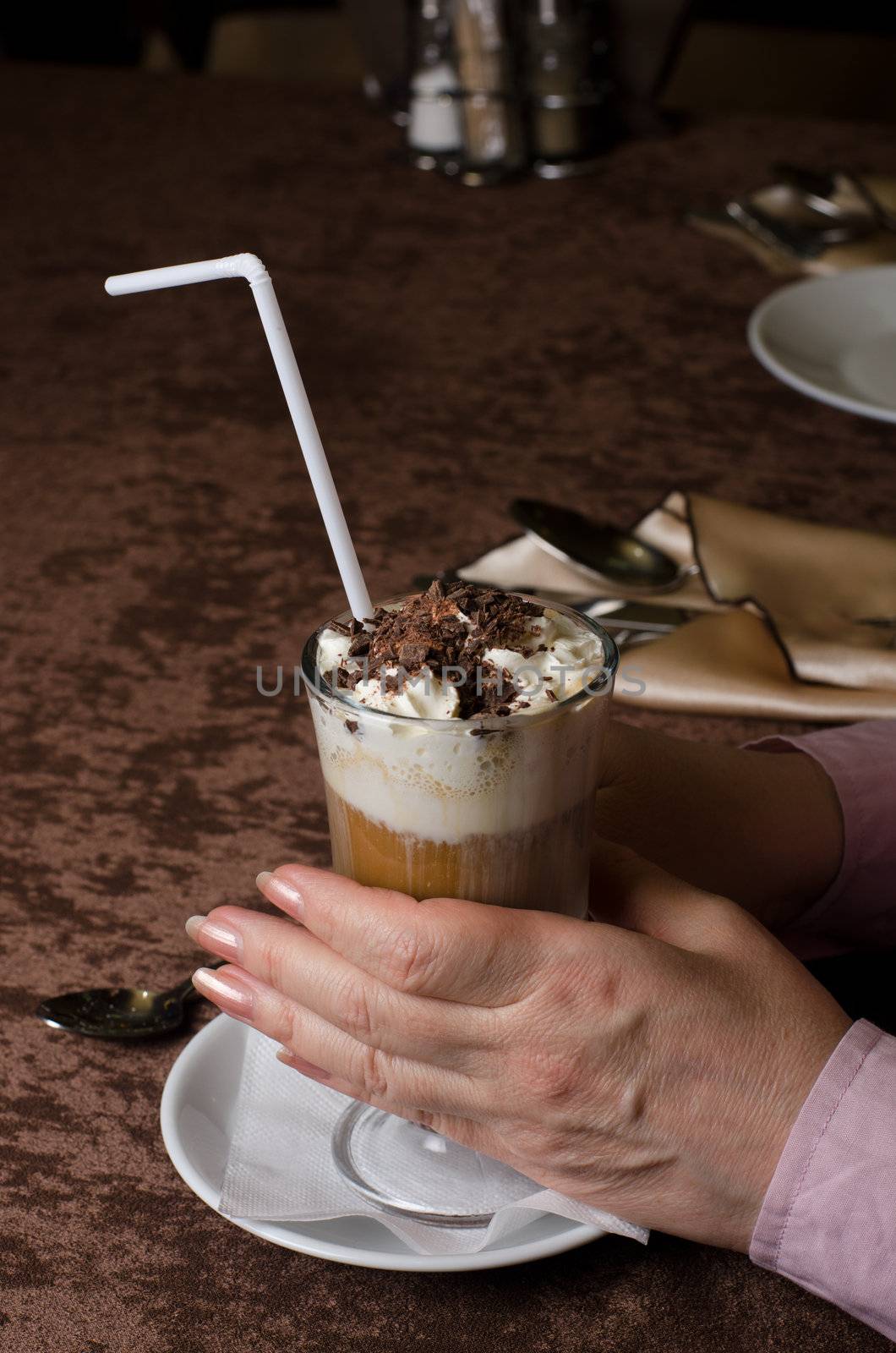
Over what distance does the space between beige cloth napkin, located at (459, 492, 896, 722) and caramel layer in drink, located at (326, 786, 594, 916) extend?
10.7 inches

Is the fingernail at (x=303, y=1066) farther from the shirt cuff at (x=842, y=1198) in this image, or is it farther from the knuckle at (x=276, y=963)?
the shirt cuff at (x=842, y=1198)

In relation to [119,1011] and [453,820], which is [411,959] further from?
[119,1011]

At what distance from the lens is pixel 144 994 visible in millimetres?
544

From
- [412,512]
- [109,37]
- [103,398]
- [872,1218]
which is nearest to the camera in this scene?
[872,1218]

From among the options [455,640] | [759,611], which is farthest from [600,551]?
[455,640]

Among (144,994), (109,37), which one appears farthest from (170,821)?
(109,37)

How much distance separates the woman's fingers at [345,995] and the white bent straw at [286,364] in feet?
0.41

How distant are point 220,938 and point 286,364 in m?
0.21

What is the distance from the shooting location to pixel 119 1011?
536 mm

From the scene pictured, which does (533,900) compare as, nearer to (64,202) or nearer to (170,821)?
(170,821)

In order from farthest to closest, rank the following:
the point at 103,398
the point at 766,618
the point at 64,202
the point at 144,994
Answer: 1. the point at 64,202
2. the point at 103,398
3. the point at 766,618
4. the point at 144,994

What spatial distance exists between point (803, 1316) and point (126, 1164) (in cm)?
24

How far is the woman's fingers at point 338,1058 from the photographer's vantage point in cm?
45

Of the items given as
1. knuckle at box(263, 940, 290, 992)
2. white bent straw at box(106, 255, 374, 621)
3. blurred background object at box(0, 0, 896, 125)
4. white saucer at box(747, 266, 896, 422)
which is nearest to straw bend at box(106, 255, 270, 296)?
white bent straw at box(106, 255, 374, 621)
